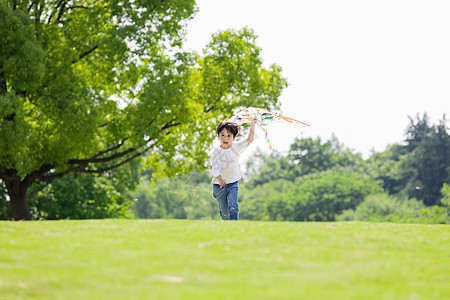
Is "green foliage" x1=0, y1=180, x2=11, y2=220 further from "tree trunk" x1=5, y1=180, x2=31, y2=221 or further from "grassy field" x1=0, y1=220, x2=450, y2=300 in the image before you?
"grassy field" x1=0, y1=220, x2=450, y2=300

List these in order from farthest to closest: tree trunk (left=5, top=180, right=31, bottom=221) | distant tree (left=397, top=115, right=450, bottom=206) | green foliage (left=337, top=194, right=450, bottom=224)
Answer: distant tree (left=397, top=115, right=450, bottom=206), green foliage (left=337, top=194, right=450, bottom=224), tree trunk (left=5, top=180, right=31, bottom=221)

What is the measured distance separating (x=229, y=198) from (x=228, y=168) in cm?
58

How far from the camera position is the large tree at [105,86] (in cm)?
2125

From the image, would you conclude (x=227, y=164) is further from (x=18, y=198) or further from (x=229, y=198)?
(x=18, y=198)

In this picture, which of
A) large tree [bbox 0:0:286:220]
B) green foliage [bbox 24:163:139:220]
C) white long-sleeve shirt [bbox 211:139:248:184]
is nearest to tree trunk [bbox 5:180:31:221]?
large tree [bbox 0:0:286:220]

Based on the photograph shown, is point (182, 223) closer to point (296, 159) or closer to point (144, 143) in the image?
point (144, 143)

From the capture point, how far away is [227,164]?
11172 mm

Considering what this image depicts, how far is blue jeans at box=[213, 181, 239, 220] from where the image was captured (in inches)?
436

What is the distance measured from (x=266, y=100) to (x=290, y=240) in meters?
21.1

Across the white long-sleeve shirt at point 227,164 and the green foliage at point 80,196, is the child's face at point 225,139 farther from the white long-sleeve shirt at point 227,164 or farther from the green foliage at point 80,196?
the green foliage at point 80,196

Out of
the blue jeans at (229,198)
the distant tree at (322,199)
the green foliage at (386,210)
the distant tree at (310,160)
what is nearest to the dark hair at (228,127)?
the blue jeans at (229,198)

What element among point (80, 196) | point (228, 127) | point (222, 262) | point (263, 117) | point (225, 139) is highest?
point (263, 117)

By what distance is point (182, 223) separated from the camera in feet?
31.6

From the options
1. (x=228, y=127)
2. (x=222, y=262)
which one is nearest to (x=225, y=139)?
(x=228, y=127)
